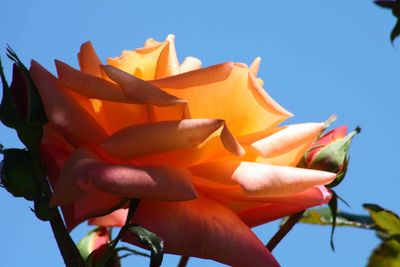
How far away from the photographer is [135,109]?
539mm

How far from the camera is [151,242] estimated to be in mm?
457

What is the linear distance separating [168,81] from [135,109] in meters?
0.04

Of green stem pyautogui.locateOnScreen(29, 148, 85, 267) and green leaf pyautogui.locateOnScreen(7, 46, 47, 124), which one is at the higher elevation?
green leaf pyautogui.locateOnScreen(7, 46, 47, 124)

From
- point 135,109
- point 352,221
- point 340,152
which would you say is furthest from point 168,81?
point 352,221

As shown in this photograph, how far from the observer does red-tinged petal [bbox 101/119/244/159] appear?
50 centimetres

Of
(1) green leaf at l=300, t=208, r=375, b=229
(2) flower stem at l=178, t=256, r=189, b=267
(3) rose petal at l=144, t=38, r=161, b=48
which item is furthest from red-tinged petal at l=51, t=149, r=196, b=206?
(1) green leaf at l=300, t=208, r=375, b=229

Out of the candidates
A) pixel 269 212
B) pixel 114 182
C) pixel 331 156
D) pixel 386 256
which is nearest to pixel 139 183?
pixel 114 182

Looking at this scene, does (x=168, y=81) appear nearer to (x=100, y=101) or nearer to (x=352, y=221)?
(x=100, y=101)

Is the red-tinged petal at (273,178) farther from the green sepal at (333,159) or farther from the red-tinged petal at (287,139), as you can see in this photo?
the green sepal at (333,159)

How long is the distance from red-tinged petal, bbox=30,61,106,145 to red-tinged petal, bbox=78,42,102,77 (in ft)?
0.19

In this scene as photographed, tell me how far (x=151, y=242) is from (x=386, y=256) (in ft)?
1.19

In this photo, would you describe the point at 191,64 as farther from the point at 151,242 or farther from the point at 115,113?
the point at 151,242

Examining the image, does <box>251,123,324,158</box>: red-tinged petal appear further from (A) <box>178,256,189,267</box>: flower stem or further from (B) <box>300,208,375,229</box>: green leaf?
(B) <box>300,208,375,229</box>: green leaf

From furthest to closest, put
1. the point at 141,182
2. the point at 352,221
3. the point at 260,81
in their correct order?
1. the point at 352,221
2. the point at 260,81
3. the point at 141,182
